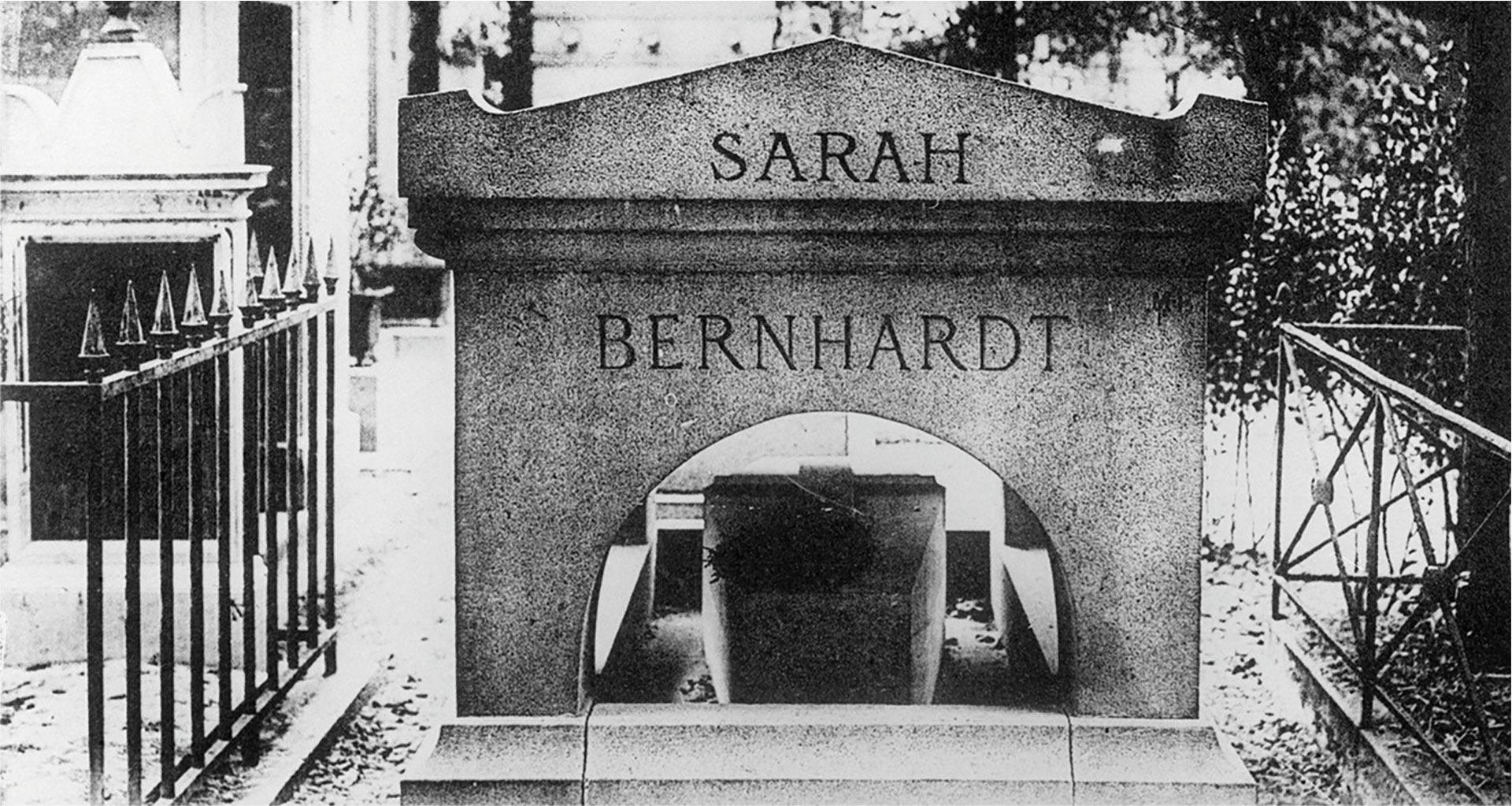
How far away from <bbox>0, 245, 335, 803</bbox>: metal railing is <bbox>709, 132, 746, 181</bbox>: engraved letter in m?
1.37

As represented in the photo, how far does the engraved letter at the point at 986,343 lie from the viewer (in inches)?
133

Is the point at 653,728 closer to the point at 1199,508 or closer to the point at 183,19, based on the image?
the point at 1199,508

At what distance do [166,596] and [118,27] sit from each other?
2796mm

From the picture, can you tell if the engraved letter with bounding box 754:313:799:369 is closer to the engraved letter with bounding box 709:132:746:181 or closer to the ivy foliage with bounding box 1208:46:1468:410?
the engraved letter with bounding box 709:132:746:181

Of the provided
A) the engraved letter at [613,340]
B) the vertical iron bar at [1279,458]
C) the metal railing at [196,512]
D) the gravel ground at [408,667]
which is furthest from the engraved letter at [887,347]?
the vertical iron bar at [1279,458]

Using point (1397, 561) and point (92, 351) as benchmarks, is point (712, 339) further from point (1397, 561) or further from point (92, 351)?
point (1397, 561)

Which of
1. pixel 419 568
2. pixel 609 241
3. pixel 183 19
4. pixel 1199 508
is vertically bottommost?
pixel 419 568

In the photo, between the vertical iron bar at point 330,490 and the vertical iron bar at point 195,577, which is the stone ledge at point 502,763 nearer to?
the vertical iron bar at point 195,577

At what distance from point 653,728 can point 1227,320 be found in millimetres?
4551

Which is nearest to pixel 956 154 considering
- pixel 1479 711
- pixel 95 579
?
pixel 1479 711

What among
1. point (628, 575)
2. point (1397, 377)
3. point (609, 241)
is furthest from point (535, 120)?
point (1397, 377)

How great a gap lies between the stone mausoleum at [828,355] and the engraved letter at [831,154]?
0.04 feet

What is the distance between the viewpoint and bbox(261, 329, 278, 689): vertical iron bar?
4520 millimetres

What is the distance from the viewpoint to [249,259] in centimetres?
449
